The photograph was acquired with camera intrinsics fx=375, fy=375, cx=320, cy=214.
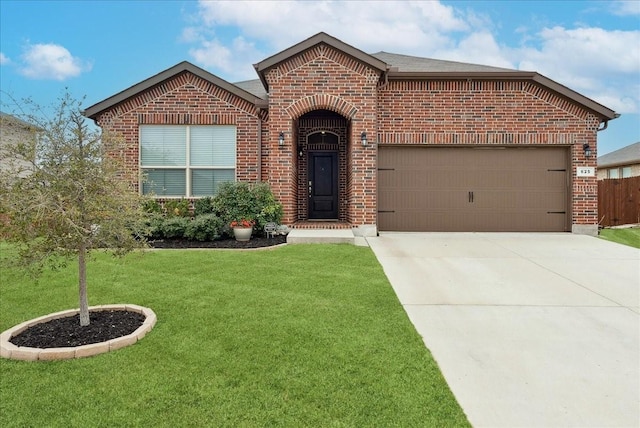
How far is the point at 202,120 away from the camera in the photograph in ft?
32.2

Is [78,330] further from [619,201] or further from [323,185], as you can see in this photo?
[619,201]

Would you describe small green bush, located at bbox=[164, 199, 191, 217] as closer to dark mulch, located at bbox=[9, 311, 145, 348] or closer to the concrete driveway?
the concrete driveway

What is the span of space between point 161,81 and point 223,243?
4774 mm

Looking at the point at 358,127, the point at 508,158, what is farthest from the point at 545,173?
the point at 358,127

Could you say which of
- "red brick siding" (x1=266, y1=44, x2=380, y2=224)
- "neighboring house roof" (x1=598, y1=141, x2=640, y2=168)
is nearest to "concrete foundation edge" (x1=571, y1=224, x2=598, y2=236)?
"red brick siding" (x1=266, y1=44, x2=380, y2=224)

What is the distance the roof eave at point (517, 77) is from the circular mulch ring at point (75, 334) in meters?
8.24

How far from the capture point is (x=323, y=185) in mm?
11875

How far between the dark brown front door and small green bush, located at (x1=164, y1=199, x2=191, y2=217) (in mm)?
3787

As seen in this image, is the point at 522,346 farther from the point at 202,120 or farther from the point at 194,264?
the point at 202,120

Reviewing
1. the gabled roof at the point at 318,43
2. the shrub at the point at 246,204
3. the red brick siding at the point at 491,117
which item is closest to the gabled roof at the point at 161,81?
the gabled roof at the point at 318,43

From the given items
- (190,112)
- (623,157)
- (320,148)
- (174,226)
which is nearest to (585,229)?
(320,148)

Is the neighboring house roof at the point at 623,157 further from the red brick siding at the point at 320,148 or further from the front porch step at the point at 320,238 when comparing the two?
the front porch step at the point at 320,238

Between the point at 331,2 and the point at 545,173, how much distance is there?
425 inches

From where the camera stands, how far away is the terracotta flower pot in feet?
28.0
